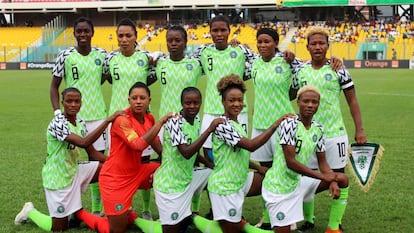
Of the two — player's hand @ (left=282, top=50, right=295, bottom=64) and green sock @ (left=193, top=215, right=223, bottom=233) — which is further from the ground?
player's hand @ (left=282, top=50, right=295, bottom=64)

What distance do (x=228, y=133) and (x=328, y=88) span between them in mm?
1125

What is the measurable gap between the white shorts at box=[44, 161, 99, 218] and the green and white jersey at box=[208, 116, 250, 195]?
1.49 meters

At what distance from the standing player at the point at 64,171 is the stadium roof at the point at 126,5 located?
168ft

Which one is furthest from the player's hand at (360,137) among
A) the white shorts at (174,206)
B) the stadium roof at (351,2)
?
the stadium roof at (351,2)

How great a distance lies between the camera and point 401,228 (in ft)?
19.6

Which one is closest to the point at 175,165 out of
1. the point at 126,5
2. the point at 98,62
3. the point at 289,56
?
the point at 289,56

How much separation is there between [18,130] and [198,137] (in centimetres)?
884

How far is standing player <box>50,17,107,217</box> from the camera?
254 inches

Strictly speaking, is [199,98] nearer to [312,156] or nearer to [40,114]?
[312,156]

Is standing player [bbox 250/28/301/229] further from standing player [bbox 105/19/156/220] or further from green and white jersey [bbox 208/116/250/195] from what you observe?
standing player [bbox 105/19/156/220]

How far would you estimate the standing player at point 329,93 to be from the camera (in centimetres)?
557

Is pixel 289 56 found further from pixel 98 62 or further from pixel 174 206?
pixel 98 62

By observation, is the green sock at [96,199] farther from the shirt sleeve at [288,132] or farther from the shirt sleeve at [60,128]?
the shirt sleeve at [288,132]

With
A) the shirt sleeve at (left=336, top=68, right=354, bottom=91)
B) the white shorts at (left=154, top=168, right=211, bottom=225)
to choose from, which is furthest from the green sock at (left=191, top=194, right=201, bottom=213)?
the shirt sleeve at (left=336, top=68, right=354, bottom=91)
